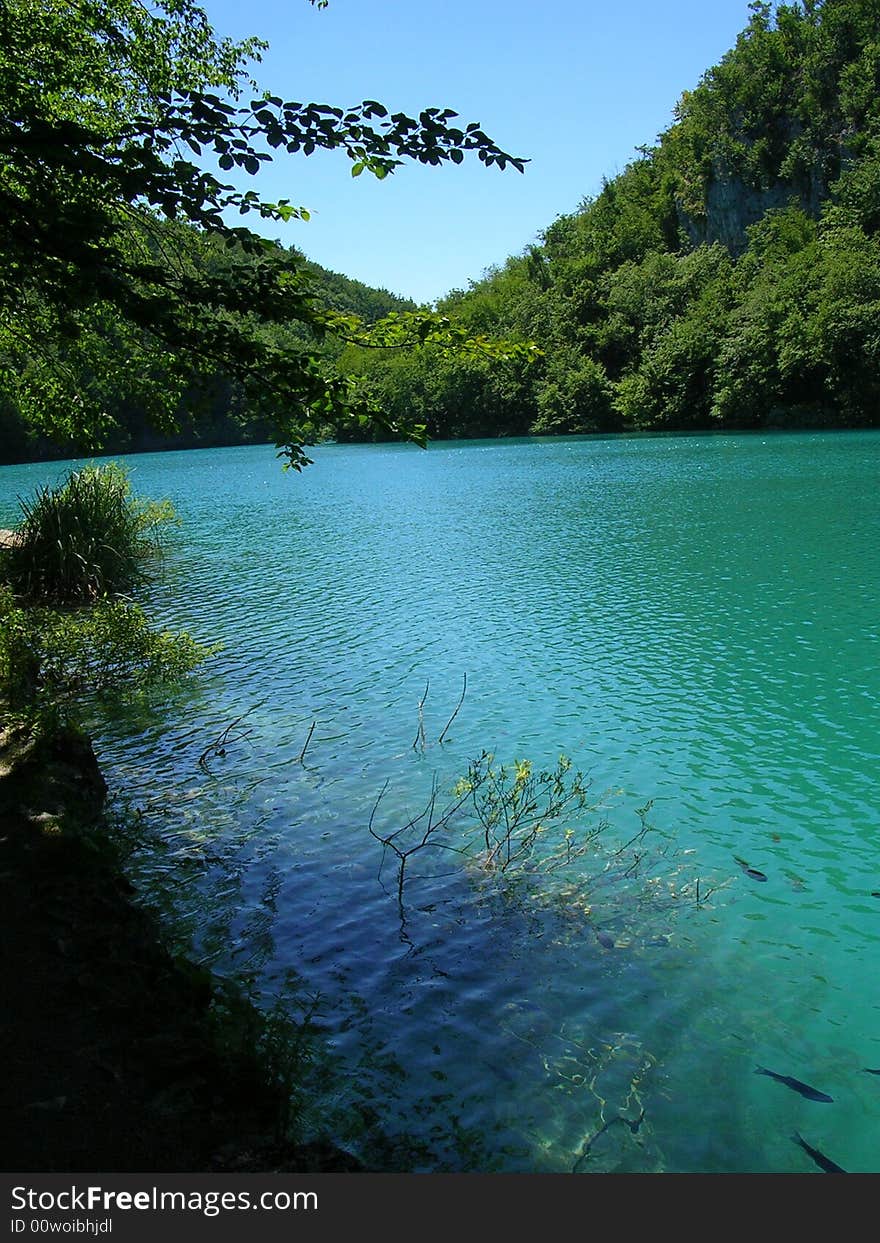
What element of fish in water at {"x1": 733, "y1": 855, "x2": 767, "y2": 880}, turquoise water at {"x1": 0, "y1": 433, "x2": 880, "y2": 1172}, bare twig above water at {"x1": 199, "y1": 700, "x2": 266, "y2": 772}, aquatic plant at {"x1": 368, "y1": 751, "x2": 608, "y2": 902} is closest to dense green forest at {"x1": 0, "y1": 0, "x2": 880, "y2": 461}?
turquoise water at {"x1": 0, "y1": 433, "x2": 880, "y2": 1172}

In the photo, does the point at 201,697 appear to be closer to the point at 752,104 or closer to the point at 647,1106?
the point at 647,1106

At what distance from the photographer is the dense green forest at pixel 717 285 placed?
214ft

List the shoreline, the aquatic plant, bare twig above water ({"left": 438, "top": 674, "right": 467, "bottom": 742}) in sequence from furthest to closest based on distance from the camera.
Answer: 1. bare twig above water ({"left": 438, "top": 674, "right": 467, "bottom": 742})
2. the aquatic plant
3. the shoreline

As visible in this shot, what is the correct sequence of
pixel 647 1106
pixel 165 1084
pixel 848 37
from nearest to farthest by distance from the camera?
pixel 165 1084, pixel 647 1106, pixel 848 37

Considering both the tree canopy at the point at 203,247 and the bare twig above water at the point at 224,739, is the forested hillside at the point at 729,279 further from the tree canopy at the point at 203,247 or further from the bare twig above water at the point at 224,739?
the tree canopy at the point at 203,247

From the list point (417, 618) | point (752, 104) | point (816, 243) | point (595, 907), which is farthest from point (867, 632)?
point (752, 104)

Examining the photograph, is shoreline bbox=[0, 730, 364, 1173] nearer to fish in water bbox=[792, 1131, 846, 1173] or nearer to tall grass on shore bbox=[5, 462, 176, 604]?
fish in water bbox=[792, 1131, 846, 1173]

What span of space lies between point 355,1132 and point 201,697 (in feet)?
28.6

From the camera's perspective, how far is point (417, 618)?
55.3 feet

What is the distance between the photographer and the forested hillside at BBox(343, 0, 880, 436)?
214ft

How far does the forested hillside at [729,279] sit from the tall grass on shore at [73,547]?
154 feet

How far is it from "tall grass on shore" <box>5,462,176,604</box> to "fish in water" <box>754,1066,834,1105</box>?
14.6 meters

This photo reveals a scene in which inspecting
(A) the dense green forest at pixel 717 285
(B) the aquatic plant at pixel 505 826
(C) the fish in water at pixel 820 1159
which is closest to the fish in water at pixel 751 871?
(B) the aquatic plant at pixel 505 826

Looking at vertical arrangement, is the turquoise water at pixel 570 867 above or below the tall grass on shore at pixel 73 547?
below
